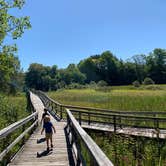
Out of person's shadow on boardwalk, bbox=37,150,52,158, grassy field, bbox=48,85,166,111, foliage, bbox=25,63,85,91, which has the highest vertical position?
foliage, bbox=25,63,85,91

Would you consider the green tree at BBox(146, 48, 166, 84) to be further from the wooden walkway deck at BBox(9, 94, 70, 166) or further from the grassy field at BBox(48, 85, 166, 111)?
the wooden walkway deck at BBox(9, 94, 70, 166)

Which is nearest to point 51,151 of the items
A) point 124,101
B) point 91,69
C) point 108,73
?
point 124,101

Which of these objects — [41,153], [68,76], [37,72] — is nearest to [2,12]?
[41,153]

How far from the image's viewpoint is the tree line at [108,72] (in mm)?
133875

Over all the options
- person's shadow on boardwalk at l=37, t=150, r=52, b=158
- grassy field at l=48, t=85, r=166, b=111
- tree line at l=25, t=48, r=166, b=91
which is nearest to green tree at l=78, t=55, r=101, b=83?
tree line at l=25, t=48, r=166, b=91

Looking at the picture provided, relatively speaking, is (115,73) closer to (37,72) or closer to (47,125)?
(37,72)

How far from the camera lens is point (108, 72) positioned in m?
144

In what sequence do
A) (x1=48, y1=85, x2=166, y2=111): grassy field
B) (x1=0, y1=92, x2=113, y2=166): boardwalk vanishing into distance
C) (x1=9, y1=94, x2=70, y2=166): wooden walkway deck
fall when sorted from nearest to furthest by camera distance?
(x1=0, y1=92, x2=113, y2=166): boardwalk vanishing into distance < (x1=9, y1=94, x2=70, y2=166): wooden walkway deck < (x1=48, y1=85, x2=166, y2=111): grassy field

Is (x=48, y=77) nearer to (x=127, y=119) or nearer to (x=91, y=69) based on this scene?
(x=91, y=69)

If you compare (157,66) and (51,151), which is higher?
(157,66)

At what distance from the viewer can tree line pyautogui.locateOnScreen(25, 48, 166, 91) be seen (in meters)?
134

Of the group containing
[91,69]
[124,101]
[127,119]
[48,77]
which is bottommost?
[127,119]

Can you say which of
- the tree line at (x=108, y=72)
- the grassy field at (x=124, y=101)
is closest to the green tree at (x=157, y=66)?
the tree line at (x=108, y=72)

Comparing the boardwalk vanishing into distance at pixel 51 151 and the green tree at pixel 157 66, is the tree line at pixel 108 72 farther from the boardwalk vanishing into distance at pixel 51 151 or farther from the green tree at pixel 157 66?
the boardwalk vanishing into distance at pixel 51 151
